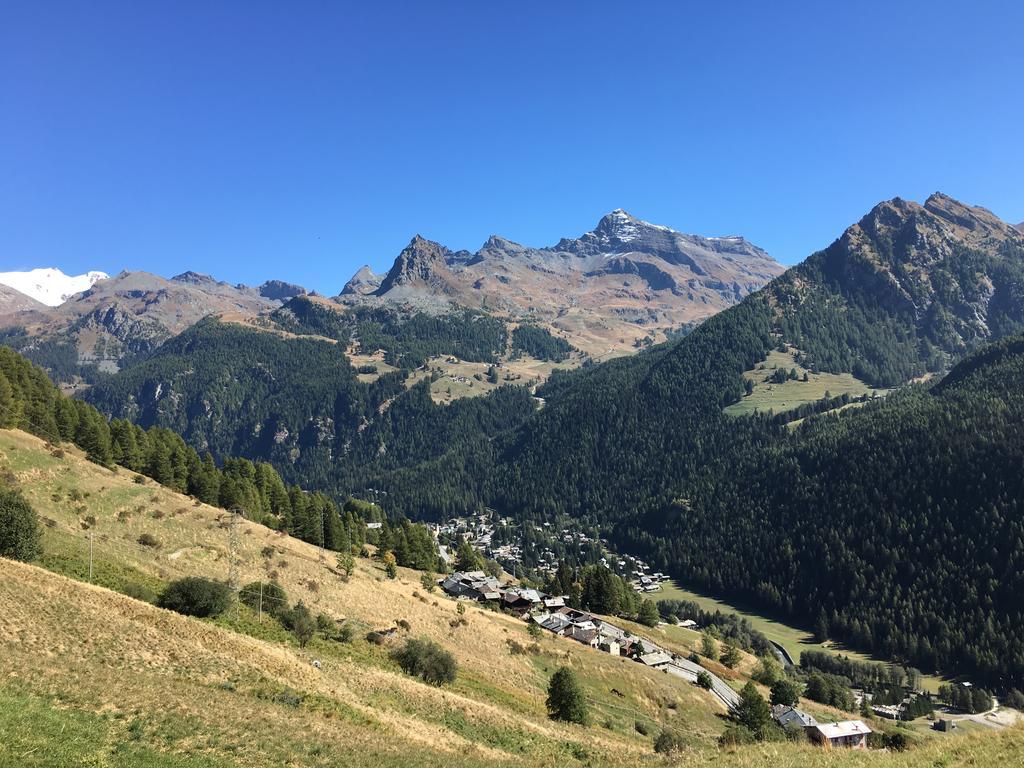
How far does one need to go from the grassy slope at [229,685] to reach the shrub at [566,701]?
2232mm

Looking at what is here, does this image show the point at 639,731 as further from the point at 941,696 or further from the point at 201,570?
the point at 941,696

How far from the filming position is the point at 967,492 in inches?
7165

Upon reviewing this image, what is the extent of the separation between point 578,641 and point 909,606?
110915mm

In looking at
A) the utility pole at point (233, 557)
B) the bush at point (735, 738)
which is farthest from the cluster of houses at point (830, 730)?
the utility pole at point (233, 557)

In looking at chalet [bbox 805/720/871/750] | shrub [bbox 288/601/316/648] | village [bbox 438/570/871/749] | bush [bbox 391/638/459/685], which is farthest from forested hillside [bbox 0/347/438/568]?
chalet [bbox 805/720/871/750]

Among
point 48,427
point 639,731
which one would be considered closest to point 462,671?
point 639,731

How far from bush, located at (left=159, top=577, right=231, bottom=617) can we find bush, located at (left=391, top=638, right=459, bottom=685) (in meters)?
16.1

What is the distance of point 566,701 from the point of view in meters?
54.9

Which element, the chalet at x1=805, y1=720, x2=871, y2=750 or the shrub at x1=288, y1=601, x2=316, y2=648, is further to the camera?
the chalet at x1=805, y1=720, x2=871, y2=750

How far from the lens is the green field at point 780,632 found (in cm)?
14927

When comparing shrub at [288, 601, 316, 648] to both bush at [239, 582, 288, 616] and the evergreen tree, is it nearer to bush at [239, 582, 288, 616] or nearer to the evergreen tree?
bush at [239, 582, 288, 616]

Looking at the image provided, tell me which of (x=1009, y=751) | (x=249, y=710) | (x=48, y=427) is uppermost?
(x=48, y=427)

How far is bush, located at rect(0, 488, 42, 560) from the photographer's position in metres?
45.1

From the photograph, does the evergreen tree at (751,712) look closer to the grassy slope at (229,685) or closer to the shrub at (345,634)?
the grassy slope at (229,685)
